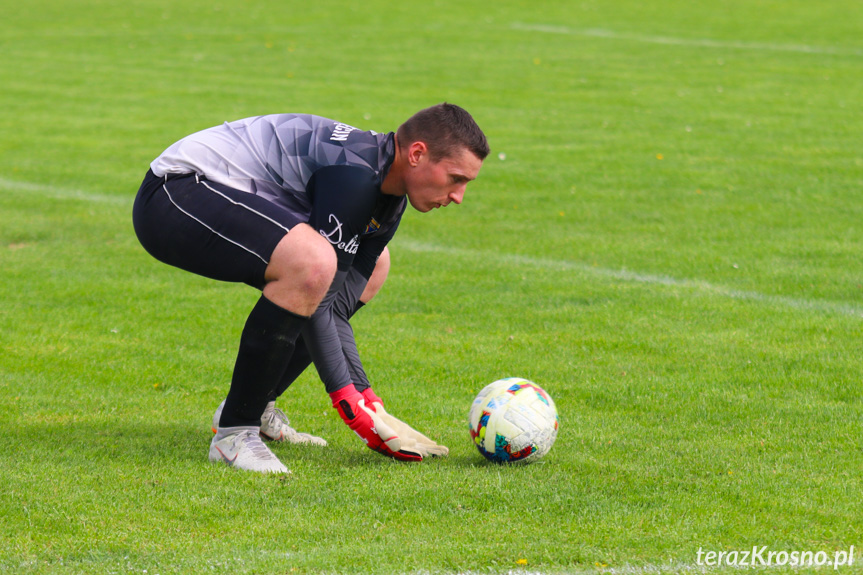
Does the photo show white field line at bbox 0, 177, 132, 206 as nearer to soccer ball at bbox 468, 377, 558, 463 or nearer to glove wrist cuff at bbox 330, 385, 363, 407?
glove wrist cuff at bbox 330, 385, 363, 407

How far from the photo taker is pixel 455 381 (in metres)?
5.83

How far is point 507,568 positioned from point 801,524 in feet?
3.84

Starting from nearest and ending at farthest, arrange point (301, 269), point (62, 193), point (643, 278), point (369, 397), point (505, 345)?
point (301, 269) → point (369, 397) → point (505, 345) → point (643, 278) → point (62, 193)

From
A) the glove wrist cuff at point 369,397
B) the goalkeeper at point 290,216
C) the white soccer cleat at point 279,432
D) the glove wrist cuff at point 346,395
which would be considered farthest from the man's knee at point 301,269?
the white soccer cleat at point 279,432

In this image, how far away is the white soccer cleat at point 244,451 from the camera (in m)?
4.39

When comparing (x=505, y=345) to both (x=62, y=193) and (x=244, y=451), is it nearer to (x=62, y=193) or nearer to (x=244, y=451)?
(x=244, y=451)

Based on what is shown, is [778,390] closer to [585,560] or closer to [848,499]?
[848,499]

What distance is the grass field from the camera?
12.2ft

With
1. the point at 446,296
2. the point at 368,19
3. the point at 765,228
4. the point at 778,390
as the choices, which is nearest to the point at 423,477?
the point at 778,390

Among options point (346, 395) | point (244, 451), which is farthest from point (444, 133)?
point (244, 451)

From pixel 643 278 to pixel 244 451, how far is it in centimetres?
444

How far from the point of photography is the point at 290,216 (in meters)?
4.33

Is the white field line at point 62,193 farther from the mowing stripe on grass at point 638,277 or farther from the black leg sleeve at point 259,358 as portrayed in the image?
the black leg sleeve at point 259,358

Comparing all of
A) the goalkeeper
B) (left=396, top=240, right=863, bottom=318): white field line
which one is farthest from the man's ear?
(left=396, top=240, right=863, bottom=318): white field line
